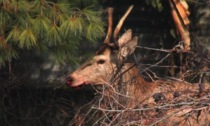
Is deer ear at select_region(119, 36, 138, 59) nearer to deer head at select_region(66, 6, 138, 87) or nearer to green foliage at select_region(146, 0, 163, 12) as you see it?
deer head at select_region(66, 6, 138, 87)

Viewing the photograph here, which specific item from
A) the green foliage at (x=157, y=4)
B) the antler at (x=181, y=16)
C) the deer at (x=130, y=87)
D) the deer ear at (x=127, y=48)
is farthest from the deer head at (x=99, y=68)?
the green foliage at (x=157, y=4)

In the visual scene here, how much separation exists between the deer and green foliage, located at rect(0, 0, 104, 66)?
0.32 meters

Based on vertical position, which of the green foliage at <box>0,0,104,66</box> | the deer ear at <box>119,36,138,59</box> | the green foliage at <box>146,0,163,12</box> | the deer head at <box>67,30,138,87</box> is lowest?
the deer head at <box>67,30,138,87</box>

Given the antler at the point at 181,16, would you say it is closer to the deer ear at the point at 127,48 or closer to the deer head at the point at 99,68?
the deer head at the point at 99,68

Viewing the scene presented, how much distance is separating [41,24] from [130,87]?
1077 millimetres

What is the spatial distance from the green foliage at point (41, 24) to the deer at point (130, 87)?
0.32 metres

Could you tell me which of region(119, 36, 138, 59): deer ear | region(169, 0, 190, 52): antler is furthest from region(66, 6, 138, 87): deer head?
region(169, 0, 190, 52): antler

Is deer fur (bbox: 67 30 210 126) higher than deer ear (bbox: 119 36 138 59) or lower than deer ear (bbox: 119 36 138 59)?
lower

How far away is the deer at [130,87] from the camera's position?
14.7 feet

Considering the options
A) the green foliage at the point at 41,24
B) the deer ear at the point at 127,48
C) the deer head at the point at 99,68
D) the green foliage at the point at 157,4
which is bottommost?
the deer head at the point at 99,68

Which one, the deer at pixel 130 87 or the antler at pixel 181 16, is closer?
the deer at pixel 130 87

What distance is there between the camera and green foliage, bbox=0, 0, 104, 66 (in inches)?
238

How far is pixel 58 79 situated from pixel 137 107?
4567 mm

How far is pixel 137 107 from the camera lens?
4.54 metres
